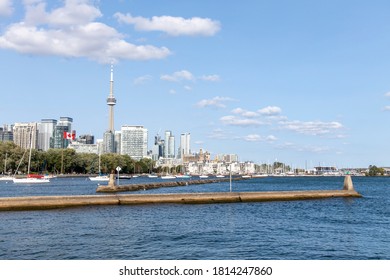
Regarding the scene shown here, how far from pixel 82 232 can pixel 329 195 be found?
2496 inches

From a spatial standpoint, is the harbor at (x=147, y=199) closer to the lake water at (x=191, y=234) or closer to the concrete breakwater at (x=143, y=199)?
the concrete breakwater at (x=143, y=199)

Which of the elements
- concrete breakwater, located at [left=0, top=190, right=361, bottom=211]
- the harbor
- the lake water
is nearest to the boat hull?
concrete breakwater, located at [left=0, top=190, right=361, bottom=211]

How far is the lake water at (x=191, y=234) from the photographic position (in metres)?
34.3

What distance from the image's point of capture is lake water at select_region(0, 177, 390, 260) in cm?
3428

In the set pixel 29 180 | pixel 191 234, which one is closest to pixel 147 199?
pixel 191 234

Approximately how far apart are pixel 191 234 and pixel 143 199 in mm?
30057

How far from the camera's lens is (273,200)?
84.4 m

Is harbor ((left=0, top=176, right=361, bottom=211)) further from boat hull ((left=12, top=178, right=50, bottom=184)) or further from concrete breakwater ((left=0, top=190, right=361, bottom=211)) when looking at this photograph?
boat hull ((left=12, top=178, right=50, bottom=184))

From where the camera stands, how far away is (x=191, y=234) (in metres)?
42.8

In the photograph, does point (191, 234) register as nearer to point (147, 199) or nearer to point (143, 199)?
point (143, 199)

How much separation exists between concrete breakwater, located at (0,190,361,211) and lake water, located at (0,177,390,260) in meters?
2.68
